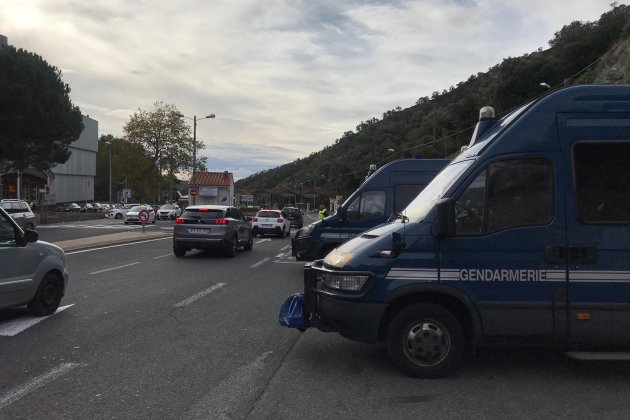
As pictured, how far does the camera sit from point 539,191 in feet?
17.3

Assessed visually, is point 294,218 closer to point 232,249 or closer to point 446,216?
point 232,249

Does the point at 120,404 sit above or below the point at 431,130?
below

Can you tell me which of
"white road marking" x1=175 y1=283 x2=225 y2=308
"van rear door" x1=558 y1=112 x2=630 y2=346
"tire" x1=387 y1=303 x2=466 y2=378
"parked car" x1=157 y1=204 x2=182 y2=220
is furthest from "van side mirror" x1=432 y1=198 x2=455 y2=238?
"parked car" x1=157 y1=204 x2=182 y2=220

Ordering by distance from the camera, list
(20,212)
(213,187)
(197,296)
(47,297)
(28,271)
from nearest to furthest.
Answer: (28,271) < (47,297) < (197,296) < (20,212) < (213,187)

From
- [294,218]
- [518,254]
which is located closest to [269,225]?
[294,218]

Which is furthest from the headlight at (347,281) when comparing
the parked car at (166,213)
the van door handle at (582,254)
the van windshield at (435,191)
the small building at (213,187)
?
the small building at (213,187)

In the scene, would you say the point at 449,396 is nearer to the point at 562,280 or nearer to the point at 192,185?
the point at 562,280

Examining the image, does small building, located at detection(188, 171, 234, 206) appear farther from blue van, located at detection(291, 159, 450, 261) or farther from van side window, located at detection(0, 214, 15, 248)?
van side window, located at detection(0, 214, 15, 248)

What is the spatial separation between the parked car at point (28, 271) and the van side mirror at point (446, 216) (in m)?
5.36

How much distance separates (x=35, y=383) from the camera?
5.00 m

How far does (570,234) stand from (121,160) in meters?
70.5

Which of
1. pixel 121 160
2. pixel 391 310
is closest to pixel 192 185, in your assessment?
pixel 121 160

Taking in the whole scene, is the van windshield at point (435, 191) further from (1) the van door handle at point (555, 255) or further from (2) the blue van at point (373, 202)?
(2) the blue van at point (373, 202)

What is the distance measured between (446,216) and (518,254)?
30.9 inches
